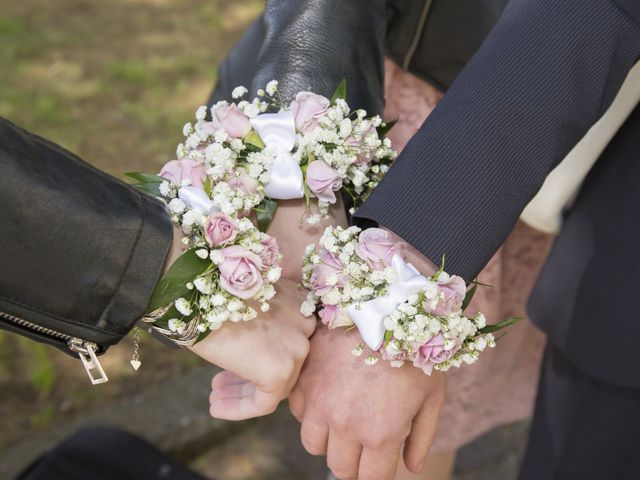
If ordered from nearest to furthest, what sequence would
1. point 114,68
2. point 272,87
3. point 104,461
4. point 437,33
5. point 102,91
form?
1. point 272,87
2. point 437,33
3. point 104,461
4. point 102,91
5. point 114,68

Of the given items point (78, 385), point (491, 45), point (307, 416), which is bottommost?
A: point (78, 385)

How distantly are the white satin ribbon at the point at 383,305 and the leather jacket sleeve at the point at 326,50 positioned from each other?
16.7 inches

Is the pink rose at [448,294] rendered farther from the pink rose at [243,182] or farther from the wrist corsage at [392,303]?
the pink rose at [243,182]

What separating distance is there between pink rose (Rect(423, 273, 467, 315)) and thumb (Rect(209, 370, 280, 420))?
0.30 metres

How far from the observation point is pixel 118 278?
1.11 m

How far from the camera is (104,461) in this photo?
2.25m

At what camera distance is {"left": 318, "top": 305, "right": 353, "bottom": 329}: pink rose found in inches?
47.8

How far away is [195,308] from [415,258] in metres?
0.35

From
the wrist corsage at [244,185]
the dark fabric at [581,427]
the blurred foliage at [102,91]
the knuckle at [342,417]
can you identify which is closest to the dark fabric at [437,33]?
the wrist corsage at [244,185]

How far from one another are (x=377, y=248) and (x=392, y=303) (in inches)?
3.4

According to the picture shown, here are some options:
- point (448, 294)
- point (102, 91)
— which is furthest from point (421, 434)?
point (102, 91)

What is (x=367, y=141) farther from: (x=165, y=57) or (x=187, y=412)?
(x=165, y=57)

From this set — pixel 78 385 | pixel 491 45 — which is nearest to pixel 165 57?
pixel 78 385

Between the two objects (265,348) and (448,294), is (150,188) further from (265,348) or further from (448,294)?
(448,294)
